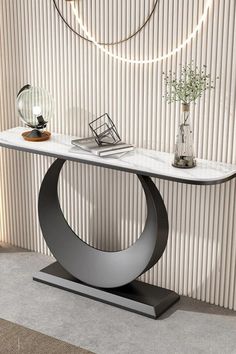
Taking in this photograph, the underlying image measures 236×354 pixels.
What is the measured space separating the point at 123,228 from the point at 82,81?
29.8 inches

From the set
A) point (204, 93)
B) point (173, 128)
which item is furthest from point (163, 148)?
point (204, 93)

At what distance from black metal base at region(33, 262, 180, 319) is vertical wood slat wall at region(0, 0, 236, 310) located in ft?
0.44

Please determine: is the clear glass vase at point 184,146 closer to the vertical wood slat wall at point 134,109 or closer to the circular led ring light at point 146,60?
the vertical wood slat wall at point 134,109

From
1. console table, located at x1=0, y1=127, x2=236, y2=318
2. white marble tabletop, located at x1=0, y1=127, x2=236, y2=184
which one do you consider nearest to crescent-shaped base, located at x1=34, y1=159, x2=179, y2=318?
console table, located at x1=0, y1=127, x2=236, y2=318

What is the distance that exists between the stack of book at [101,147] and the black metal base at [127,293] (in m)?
0.68

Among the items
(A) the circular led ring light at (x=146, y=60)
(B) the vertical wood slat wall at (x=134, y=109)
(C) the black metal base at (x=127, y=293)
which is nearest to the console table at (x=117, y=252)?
(C) the black metal base at (x=127, y=293)

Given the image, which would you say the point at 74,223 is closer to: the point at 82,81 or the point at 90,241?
the point at 90,241

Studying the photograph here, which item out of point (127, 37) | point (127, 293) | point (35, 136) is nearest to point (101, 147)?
point (35, 136)

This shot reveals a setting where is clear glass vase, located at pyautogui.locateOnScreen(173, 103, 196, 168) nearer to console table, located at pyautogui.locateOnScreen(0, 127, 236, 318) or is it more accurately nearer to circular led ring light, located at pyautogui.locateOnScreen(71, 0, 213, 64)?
console table, located at pyautogui.locateOnScreen(0, 127, 236, 318)

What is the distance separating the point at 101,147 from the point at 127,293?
71cm

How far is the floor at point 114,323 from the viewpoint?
3.09 meters

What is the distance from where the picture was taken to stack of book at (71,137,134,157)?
10.7 feet

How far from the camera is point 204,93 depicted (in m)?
3.19

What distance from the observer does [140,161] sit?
126 inches
